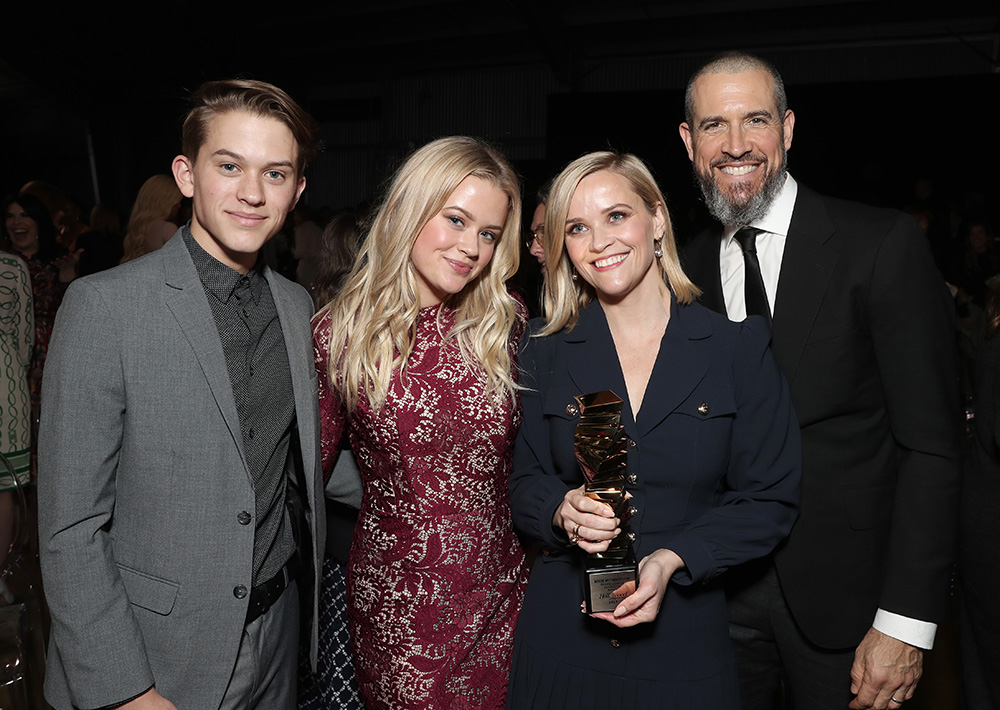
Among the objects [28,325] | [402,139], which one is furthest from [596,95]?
[28,325]

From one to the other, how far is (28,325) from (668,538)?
2872mm

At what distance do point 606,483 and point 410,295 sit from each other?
866 mm

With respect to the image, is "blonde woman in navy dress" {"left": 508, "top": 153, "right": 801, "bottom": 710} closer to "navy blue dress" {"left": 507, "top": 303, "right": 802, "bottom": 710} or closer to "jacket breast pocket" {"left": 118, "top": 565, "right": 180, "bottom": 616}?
"navy blue dress" {"left": 507, "top": 303, "right": 802, "bottom": 710}

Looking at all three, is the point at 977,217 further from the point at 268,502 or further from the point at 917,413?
the point at 268,502

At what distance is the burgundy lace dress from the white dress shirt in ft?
2.16

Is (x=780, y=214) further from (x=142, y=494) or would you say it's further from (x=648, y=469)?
(x=142, y=494)

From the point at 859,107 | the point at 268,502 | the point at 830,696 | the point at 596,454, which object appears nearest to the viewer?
Result: the point at 596,454

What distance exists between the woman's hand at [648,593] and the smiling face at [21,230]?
14.1 feet

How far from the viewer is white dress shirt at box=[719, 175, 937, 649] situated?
5.86 ft

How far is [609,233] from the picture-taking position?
1.90m

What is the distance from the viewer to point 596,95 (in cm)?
980

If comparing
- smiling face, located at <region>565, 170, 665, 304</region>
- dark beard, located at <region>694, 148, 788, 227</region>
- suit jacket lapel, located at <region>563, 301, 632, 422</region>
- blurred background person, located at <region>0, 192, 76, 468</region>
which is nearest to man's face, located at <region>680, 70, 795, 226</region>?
dark beard, located at <region>694, 148, 788, 227</region>

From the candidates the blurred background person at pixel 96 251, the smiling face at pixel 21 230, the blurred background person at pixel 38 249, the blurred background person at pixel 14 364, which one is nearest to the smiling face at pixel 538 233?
the blurred background person at pixel 14 364

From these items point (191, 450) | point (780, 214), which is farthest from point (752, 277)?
point (191, 450)
